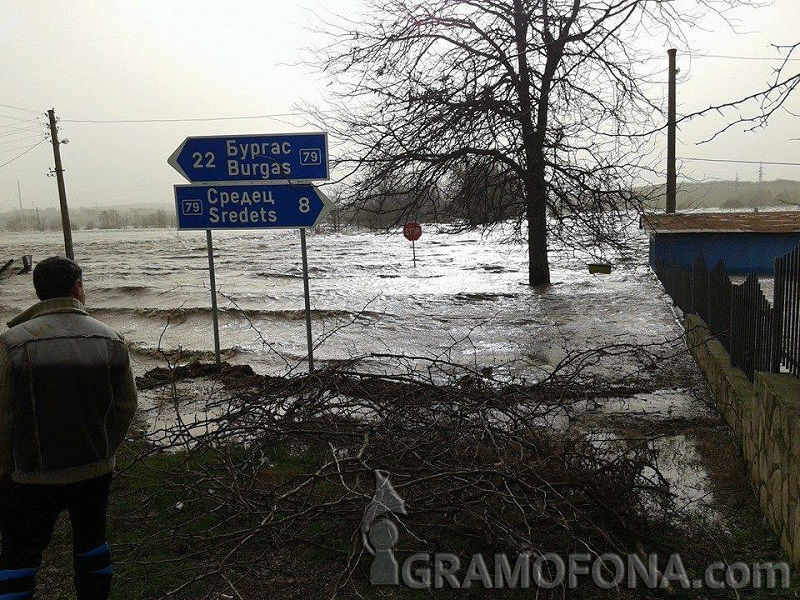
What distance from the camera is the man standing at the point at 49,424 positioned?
2.88 m

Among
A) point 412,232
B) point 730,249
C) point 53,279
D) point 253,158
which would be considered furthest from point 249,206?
point 412,232

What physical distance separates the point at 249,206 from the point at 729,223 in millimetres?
17892

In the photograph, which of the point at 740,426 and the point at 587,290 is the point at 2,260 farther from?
the point at 740,426

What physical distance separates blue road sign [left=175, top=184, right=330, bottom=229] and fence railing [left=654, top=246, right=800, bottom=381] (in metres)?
4.68

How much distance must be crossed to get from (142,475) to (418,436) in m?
2.26

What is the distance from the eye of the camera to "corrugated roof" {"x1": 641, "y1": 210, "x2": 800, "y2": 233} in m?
19.9

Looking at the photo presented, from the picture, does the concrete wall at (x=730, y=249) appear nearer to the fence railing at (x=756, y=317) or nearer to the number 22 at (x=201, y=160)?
the fence railing at (x=756, y=317)

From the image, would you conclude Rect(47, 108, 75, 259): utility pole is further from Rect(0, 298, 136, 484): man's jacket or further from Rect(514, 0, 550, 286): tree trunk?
Rect(0, 298, 136, 484): man's jacket

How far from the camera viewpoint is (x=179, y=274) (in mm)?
25281

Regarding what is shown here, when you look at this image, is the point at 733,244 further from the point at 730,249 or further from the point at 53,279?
the point at 53,279

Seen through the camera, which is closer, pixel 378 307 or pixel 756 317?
pixel 756 317

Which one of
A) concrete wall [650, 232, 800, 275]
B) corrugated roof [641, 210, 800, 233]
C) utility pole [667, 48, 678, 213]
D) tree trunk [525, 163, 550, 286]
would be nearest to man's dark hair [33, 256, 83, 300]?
tree trunk [525, 163, 550, 286]

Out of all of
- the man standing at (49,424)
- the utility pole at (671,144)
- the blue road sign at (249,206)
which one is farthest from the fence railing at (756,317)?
the utility pole at (671,144)

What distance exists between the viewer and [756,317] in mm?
5535
